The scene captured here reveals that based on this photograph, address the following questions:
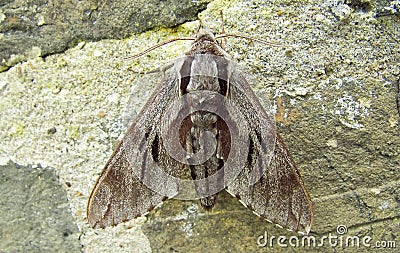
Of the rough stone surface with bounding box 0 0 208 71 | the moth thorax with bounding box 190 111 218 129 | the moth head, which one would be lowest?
the moth thorax with bounding box 190 111 218 129

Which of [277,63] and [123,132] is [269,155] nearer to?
[277,63]

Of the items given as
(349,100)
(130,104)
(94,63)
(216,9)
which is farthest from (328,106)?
(94,63)

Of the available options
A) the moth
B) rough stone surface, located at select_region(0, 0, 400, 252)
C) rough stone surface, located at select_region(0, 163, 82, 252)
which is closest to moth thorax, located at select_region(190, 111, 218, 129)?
the moth

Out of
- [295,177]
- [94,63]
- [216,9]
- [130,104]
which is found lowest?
[295,177]

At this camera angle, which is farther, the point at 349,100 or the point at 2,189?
the point at 2,189

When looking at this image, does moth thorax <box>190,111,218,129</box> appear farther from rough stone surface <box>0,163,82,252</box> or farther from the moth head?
rough stone surface <box>0,163,82,252</box>

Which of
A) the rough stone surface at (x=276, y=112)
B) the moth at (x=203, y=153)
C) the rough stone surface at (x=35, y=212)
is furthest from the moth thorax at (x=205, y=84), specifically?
the rough stone surface at (x=35, y=212)

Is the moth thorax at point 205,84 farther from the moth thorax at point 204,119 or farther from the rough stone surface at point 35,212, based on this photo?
the rough stone surface at point 35,212
